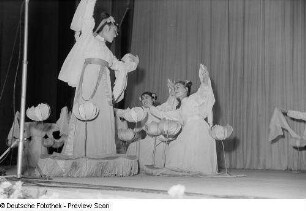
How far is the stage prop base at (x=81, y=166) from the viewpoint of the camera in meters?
4.46

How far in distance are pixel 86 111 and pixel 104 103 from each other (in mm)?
483

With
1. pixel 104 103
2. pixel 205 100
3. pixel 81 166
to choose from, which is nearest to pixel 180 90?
pixel 205 100

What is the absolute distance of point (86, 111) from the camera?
4551 millimetres

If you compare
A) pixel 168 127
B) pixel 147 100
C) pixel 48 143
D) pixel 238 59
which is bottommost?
pixel 48 143

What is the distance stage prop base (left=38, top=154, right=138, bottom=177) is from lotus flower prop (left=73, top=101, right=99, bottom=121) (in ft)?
1.50

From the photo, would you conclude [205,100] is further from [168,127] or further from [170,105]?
[170,105]

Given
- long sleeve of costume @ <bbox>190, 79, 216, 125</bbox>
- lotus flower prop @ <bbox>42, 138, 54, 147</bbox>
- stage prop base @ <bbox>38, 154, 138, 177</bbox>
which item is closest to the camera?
stage prop base @ <bbox>38, 154, 138, 177</bbox>

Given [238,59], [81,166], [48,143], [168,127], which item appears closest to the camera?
[81,166]

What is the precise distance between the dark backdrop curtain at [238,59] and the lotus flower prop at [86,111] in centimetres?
363

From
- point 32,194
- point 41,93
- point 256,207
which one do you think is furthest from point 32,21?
point 256,207

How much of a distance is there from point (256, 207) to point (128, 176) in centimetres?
251

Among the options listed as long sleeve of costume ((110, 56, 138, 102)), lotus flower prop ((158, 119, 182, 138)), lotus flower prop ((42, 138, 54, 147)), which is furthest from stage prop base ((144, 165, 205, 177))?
lotus flower prop ((42, 138, 54, 147))

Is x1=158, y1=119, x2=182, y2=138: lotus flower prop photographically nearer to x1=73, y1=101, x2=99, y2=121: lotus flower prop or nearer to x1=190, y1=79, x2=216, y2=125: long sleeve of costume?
x1=190, y1=79, x2=216, y2=125: long sleeve of costume

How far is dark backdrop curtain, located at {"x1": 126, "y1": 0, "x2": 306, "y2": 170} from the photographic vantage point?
7.19m
